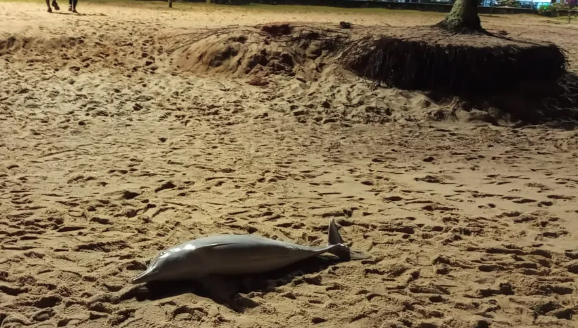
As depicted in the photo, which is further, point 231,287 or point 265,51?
point 265,51

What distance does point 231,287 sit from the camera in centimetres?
361

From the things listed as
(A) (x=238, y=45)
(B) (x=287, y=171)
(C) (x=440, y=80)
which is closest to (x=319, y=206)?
(B) (x=287, y=171)

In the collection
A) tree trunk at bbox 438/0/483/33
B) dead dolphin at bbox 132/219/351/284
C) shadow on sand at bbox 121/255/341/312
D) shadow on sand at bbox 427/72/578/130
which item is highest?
tree trunk at bbox 438/0/483/33

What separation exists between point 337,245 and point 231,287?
84 centimetres

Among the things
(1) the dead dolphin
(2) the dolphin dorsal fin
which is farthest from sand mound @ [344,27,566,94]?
(1) the dead dolphin

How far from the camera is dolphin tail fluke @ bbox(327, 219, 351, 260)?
4.07 meters

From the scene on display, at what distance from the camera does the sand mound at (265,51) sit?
33.4ft

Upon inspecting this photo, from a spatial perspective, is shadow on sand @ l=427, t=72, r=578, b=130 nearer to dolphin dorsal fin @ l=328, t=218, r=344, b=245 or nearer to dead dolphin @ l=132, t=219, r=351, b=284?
dolphin dorsal fin @ l=328, t=218, r=344, b=245

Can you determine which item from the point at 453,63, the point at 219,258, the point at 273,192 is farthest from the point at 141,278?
the point at 453,63

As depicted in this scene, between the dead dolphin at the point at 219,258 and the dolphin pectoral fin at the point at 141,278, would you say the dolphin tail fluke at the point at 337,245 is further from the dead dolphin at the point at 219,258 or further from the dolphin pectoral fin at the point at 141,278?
the dolphin pectoral fin at the point at 141,278

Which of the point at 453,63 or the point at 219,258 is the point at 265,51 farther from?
the point at 219,258

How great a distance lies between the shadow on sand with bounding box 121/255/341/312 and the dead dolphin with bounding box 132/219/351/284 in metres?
0.05

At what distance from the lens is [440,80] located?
9.62m

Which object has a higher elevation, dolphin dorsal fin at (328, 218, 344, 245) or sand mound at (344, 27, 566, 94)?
sand mound at (344, 27, 566, 94)
